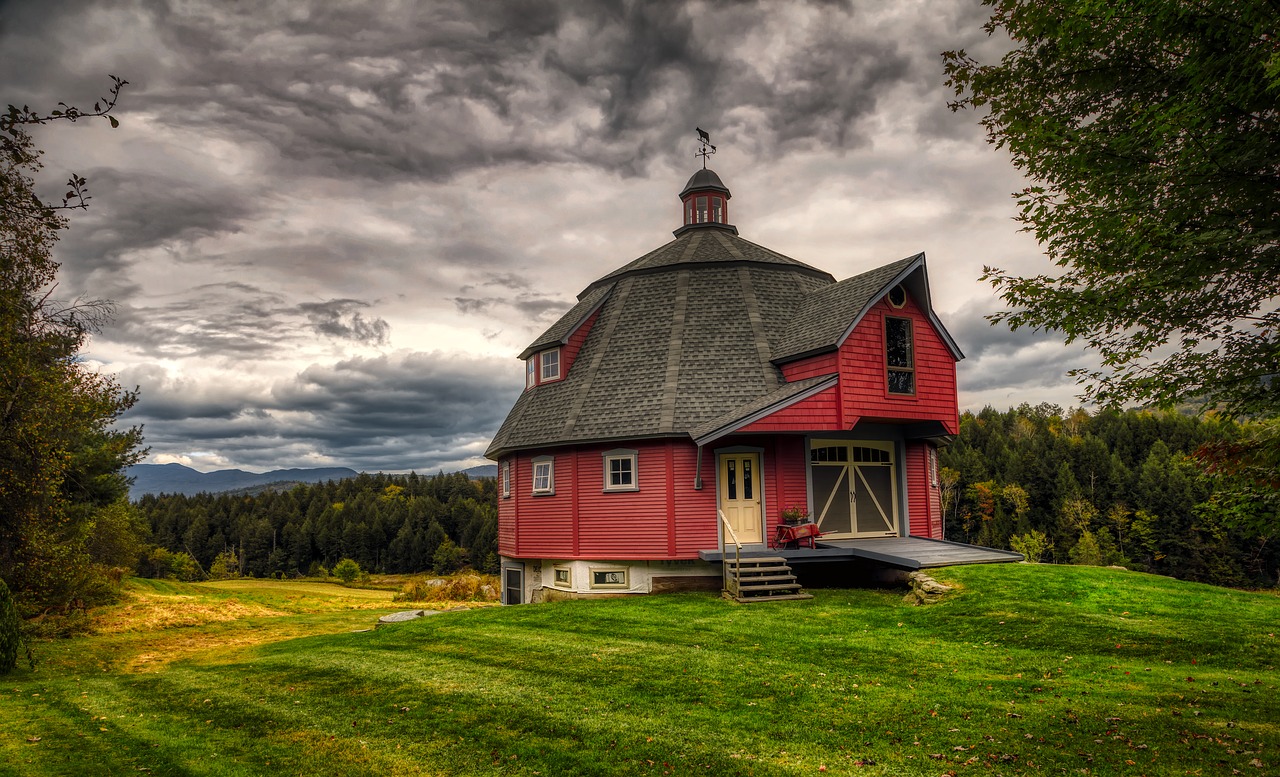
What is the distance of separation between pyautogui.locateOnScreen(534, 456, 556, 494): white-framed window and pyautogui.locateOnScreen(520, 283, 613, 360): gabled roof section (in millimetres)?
3898

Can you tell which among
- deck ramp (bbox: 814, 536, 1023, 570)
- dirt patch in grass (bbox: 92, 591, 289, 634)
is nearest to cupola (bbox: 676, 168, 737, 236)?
deck ramp (bbox: 814, 536, 1023, 570)

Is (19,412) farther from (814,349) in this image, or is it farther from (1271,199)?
(1271,199)

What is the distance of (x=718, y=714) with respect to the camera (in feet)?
26.1

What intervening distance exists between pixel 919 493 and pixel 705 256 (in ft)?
33.1

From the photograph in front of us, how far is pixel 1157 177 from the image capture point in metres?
7.25

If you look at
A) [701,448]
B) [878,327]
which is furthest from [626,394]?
[878,327]

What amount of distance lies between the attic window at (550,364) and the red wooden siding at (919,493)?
1102cm

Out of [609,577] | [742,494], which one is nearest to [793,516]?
[742,494]

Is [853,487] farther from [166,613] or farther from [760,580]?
[166,613]

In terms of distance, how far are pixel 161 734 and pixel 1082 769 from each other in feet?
32.3

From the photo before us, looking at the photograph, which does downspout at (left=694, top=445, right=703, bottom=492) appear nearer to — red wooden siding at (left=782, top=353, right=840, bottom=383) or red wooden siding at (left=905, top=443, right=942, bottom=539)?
red wooden siding at (left=782, top=353, right=840, bottom=383)

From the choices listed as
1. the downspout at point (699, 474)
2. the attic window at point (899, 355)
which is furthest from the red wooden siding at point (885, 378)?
the downspout at point (699, 474)

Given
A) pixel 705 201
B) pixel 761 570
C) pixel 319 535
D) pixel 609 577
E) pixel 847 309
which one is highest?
pixel 705 201

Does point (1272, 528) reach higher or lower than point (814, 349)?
lower
